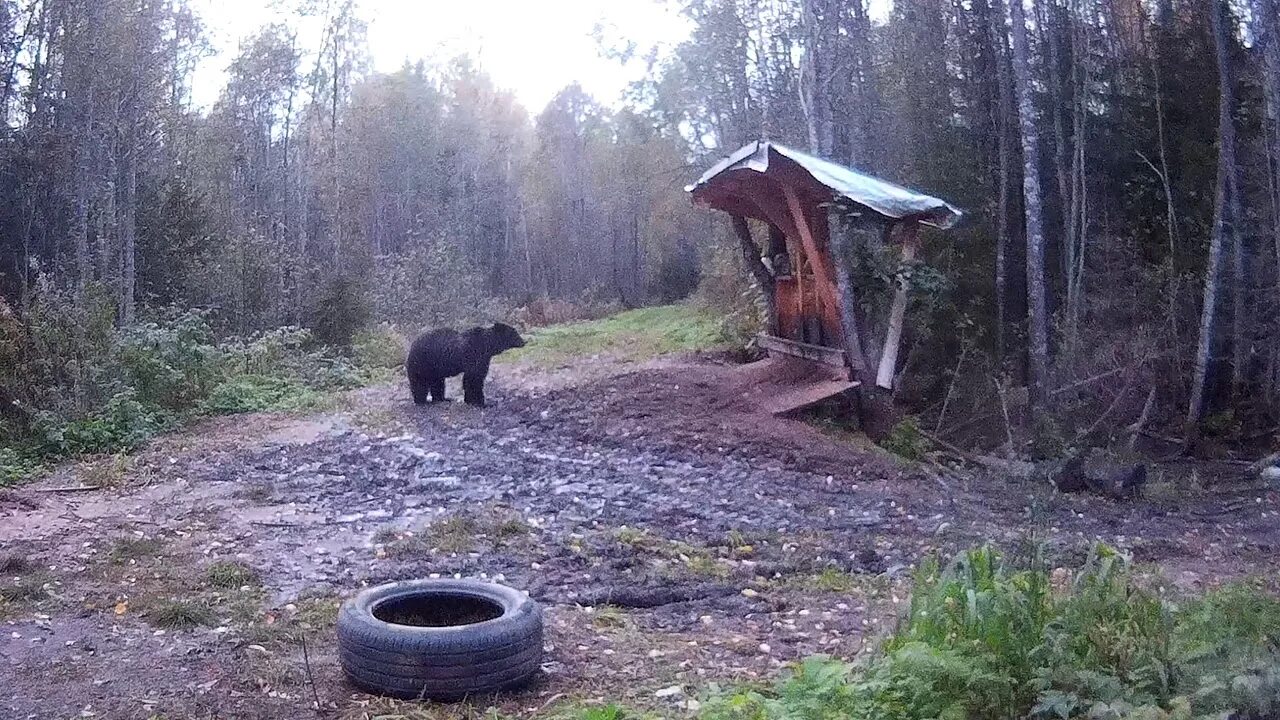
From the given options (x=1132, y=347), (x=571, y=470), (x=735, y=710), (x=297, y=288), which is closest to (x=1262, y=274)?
(x=1132, y=347)

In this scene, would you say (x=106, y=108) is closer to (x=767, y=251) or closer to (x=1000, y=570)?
(x=767, y=251)

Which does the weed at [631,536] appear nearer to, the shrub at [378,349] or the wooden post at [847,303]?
the wooden post at [847,303]

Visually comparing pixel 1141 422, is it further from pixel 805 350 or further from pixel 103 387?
pixel 103 387

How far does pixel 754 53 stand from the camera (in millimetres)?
29172

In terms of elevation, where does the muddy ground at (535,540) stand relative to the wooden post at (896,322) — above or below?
below

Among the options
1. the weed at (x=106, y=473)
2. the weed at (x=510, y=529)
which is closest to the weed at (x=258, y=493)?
the weed at (x=106, y=473)

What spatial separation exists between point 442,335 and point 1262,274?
1173 cm

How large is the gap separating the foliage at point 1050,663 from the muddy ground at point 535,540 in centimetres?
49

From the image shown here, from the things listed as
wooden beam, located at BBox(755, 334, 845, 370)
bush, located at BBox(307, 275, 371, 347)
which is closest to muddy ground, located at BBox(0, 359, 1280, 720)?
wooden beam, located at BBox(755, 334, 845, 370)

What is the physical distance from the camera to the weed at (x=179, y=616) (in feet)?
18.3

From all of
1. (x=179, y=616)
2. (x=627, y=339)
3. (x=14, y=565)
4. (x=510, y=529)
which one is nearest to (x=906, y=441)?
(x=510, y=529)

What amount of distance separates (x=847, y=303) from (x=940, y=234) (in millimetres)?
5307

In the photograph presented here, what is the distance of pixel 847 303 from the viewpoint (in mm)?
12664

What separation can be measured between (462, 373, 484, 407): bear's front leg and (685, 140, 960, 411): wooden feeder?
148 inches
